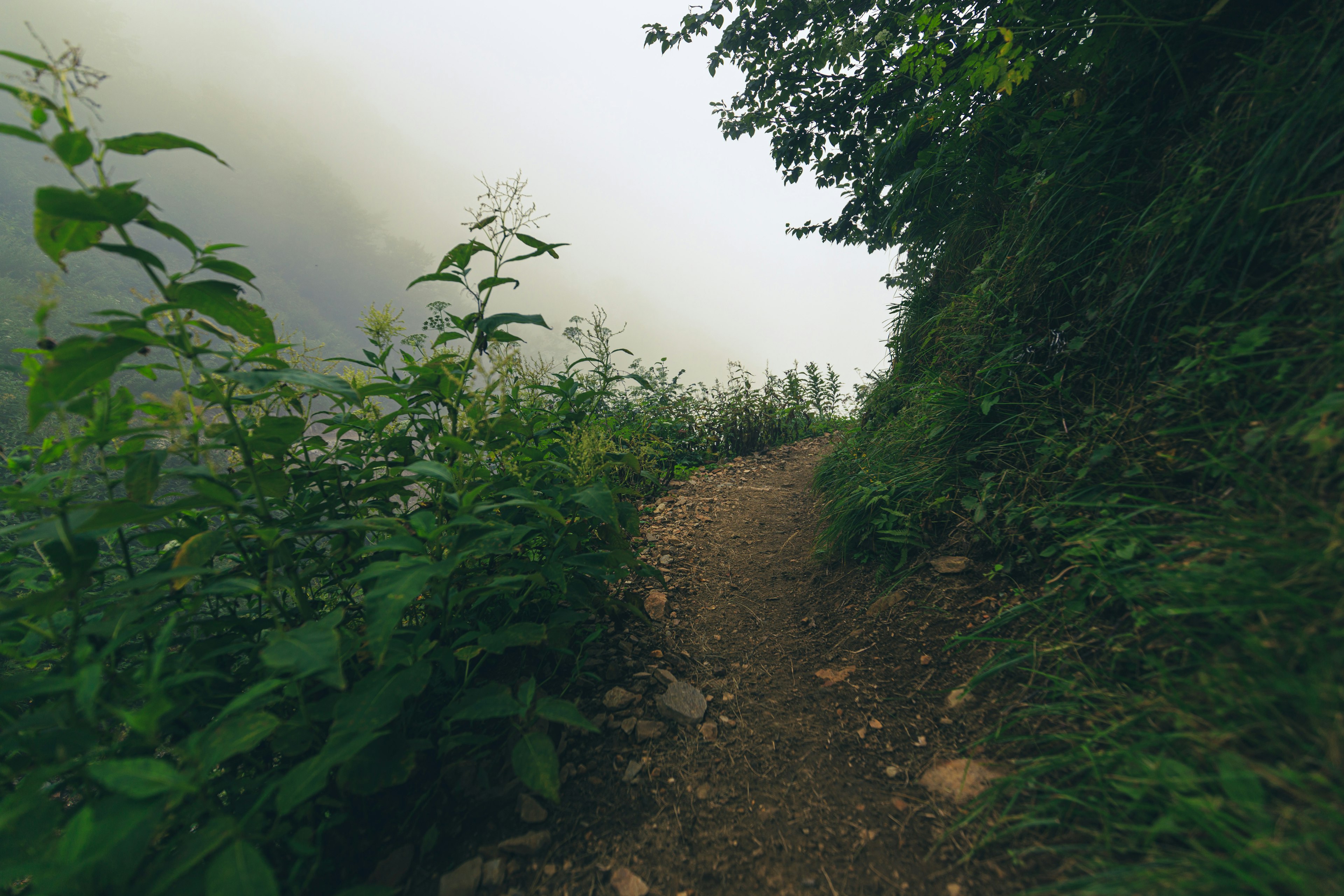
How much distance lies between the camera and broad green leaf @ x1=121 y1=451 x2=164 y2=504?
1.18m

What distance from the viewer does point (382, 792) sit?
148 centimetres

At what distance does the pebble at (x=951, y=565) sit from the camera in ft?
6.96

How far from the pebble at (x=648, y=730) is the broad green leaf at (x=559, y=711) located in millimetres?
452

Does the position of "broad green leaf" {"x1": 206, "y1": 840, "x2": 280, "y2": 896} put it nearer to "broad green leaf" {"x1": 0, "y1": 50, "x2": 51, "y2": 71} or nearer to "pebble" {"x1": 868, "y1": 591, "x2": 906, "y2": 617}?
"broad green leaf" {"x1": 0, "y1": 50, "x2": 51, "y2": 71}

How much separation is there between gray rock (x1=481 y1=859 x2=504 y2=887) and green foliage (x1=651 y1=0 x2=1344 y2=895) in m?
1.41

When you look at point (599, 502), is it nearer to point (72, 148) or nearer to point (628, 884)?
point (628, 884)

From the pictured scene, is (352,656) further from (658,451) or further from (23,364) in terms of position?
(658,451)

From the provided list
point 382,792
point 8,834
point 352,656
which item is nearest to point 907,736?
point 382,792

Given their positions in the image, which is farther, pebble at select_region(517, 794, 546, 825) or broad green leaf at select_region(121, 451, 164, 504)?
pebble at select_region(517, 794, 546, 825)

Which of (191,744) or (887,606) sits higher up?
(191,744)

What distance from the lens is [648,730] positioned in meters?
1.81

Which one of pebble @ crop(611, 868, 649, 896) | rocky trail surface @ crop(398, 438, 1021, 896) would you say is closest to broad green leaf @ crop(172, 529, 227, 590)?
rocky trail surface @ crop(398, 438, 1021, 896)

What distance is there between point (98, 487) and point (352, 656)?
36.5 inches

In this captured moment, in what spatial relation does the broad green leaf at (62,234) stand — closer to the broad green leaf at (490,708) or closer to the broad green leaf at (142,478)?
the broad green leaf at (142,478)
